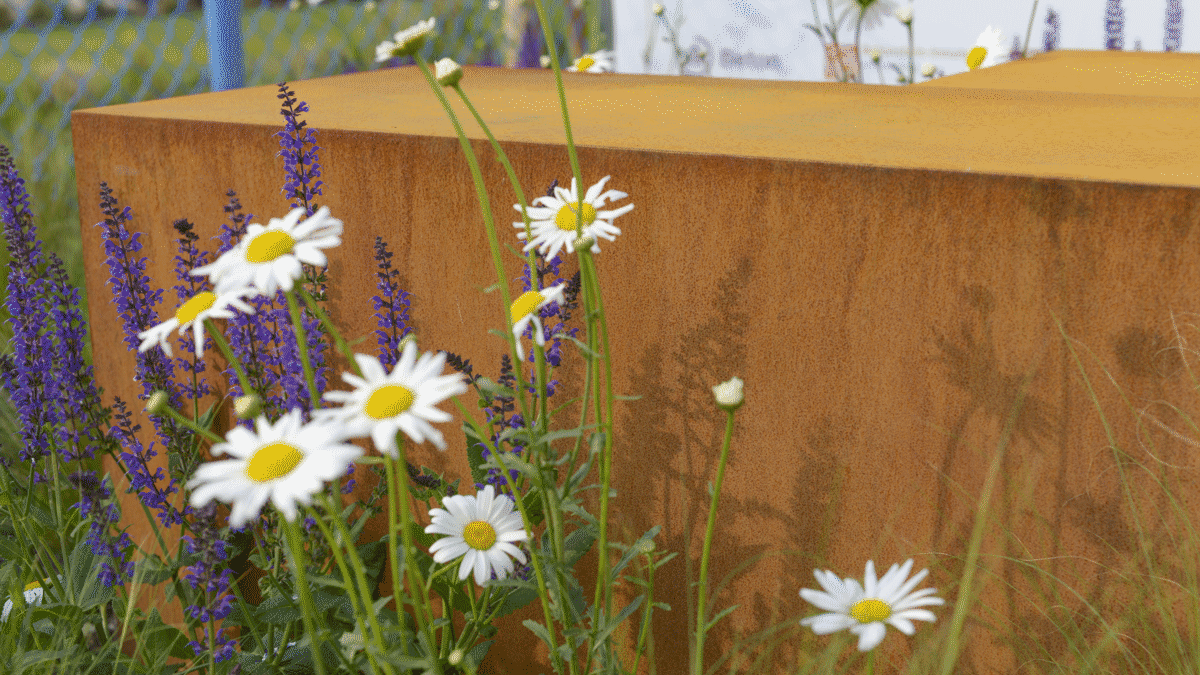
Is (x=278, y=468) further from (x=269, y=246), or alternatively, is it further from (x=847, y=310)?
(x=847, y=310)

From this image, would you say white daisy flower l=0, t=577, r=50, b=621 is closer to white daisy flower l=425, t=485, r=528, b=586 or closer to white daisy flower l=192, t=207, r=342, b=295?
white daisy flower l=425, t=485, r=528, b=586

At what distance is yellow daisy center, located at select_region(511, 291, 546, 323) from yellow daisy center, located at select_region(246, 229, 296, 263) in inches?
9.3

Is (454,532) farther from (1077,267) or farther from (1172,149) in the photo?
(1172,149)

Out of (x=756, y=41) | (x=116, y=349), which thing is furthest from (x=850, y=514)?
(x=756, y=41)

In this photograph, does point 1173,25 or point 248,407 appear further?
point 1173,25

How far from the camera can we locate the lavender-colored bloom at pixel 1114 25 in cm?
296

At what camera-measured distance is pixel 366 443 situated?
4.99 feet

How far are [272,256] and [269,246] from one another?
0.04 ft

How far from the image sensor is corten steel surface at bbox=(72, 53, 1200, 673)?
100 cm

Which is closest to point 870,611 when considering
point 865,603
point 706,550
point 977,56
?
point 865,603

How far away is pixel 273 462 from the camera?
68 cm

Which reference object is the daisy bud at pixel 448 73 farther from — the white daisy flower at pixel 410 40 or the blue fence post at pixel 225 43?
the blue fence post at pixel 225 43

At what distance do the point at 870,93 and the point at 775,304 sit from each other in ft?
2.42

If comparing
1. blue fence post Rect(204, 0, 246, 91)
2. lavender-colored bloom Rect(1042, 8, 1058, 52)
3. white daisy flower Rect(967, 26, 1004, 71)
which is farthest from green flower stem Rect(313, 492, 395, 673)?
lavender-colored bloom Rect(1042, 8, 1058, 52)
